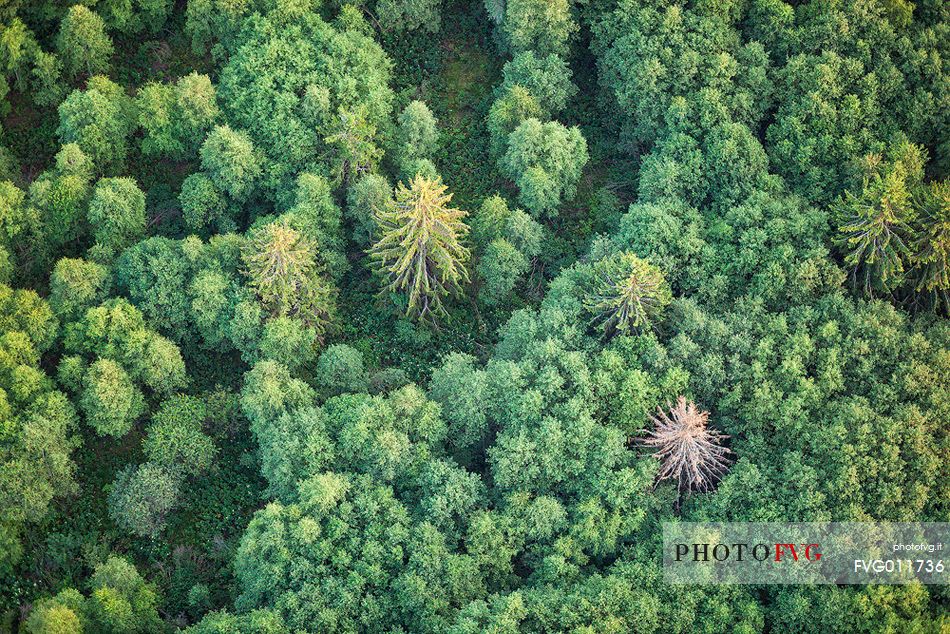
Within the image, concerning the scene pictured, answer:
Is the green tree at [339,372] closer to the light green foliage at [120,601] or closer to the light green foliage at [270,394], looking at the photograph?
the light green foliage at [270,394]

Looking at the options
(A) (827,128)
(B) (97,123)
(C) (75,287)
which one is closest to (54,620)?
(C) (75,287)

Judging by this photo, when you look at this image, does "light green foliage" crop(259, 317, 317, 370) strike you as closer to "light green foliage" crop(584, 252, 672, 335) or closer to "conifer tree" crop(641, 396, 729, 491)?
"light green foliage" crop(584, 252, 672, 335)

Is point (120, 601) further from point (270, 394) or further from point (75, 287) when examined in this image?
point (75, 287)

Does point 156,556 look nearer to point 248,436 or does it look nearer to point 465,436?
point 248,436

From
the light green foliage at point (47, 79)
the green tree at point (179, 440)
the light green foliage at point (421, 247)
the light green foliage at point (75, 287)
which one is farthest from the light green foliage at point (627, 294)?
the light green foliage at point (47, 79)

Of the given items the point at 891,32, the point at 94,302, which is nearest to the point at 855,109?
the point at 891,32

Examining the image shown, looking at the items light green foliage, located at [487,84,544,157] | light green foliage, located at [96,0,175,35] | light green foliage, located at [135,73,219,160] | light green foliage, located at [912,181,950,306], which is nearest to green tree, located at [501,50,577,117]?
light green foliage, located at [487,84,544,157]
